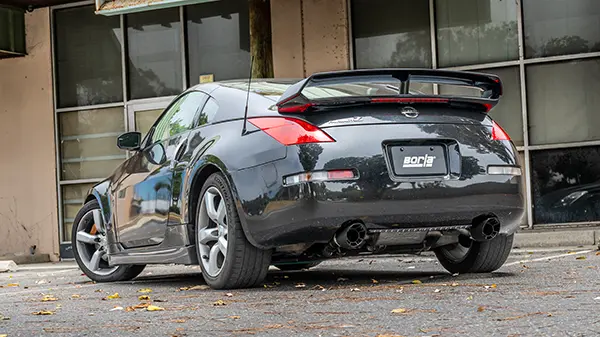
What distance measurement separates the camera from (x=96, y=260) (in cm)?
863

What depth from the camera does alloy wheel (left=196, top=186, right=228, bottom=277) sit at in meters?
6.68

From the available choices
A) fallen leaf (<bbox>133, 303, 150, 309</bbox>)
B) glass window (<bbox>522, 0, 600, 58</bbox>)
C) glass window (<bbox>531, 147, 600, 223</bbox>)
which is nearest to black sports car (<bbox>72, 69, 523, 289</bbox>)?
fallen leaf (<bbox>133, 303, 150, 309</bbox>)

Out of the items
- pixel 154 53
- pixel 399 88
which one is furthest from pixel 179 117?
pixel 154 53

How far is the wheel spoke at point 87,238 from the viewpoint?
28.5ft

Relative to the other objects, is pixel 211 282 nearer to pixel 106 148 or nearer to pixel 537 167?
pixel 537 167

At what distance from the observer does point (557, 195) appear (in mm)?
13617

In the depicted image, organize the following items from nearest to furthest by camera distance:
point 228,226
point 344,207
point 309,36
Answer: point 344,207, point 228,226, point 309,36

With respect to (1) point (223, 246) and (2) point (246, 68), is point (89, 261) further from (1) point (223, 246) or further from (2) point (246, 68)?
(2) point (246, 68)

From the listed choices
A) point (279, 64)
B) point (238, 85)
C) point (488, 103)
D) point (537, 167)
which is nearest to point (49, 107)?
point (279, 64)

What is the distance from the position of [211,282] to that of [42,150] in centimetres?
1077

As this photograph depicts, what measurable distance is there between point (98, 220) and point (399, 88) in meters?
3.09

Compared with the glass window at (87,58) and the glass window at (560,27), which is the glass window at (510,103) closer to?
the glass window at (560,27)

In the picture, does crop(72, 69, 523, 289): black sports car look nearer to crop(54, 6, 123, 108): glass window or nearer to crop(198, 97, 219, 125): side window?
crop(198, 97, 219, 125): side window

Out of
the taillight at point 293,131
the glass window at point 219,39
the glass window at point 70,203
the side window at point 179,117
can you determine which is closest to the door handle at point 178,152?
the side window at point 179,117
